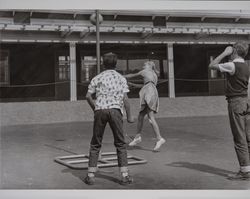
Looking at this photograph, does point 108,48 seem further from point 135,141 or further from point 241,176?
point 241,176

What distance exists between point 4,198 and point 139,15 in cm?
1105

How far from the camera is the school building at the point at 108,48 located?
12.5m

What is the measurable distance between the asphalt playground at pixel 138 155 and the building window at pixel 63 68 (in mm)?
5161

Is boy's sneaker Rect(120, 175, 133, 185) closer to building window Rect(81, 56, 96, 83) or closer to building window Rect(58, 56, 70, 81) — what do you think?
building window Rect(81, 56, 96, 83)

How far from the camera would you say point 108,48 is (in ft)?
46.1

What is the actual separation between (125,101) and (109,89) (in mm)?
237

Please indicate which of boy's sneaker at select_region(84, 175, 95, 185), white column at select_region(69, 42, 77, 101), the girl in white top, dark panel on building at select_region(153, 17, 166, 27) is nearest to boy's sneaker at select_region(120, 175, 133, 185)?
boy's sneaker at select_region(84, 175, 95, 185)

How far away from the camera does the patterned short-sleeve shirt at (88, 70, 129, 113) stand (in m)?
3.64

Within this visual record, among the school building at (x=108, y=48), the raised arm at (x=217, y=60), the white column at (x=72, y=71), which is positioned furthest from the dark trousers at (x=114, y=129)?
the white column at (x=72, y=71)

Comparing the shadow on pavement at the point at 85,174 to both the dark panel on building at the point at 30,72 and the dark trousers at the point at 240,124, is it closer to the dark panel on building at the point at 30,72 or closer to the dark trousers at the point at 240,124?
the dark trousers at the point at 240,124

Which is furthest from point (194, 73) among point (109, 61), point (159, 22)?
point (109, 61)

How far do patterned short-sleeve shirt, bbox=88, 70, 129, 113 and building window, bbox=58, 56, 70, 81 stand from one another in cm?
974

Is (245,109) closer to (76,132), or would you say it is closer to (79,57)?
(76,132)
